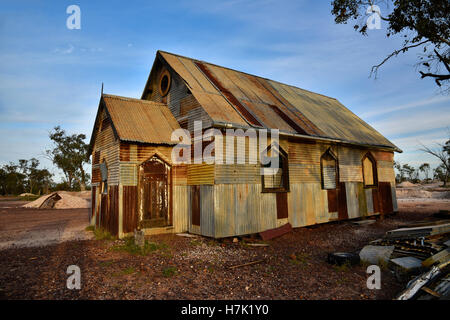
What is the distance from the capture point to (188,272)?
680 cm

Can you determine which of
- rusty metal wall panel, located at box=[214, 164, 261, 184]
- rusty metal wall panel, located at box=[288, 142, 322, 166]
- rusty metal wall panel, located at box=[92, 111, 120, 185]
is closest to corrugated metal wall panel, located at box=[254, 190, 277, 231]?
rusty metal wall panel, located at box=[214, 164, 261, 184]

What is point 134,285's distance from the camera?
5859mm

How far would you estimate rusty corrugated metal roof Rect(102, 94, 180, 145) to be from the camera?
36.8 ft

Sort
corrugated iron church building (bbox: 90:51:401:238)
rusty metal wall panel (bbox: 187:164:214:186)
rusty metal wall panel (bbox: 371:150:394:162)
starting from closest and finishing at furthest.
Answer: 1. rusty metal wall panel (bbox: 187:164:214:186)
2. corrugated iron church building (bbox: 90:51:401:238)
3. rusty metal wall panel (bbox: 371:150:394:162)

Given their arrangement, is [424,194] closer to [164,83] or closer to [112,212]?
[164,83]

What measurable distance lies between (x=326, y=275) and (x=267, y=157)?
599 cm

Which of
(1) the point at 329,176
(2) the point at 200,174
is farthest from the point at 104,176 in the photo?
(1) the point at 329,176

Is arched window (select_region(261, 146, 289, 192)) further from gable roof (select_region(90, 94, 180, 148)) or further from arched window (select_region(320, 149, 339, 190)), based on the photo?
gable roof (select_region(90, 94, 180, 148))

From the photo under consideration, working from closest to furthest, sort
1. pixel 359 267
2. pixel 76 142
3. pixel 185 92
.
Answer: pixel 359 267 → pixel 185 92 → pixel 76 142

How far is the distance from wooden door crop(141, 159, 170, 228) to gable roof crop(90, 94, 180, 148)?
120 centimetres

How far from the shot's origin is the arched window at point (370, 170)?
16.8 m

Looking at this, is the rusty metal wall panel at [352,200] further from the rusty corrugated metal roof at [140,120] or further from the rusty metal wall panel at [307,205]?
the rusty corrugated metal roof at [140,120]
